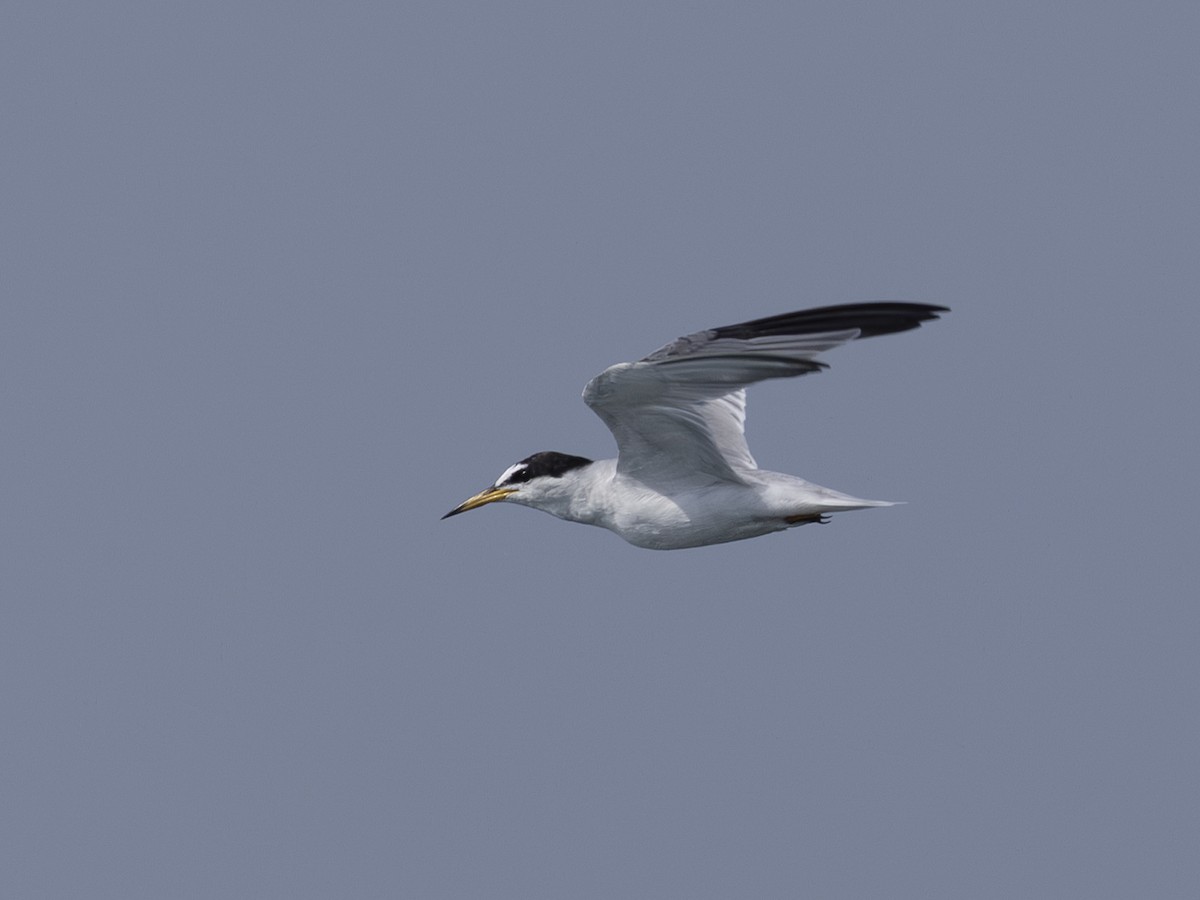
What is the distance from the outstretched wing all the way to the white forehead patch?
1142mm

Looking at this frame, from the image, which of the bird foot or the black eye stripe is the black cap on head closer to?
the black eye stripe

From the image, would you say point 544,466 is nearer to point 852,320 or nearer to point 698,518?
point 698,518

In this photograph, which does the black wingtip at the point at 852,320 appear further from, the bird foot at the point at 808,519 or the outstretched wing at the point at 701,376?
the bird foot at the point at 808,519

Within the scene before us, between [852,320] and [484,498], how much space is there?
3833mm

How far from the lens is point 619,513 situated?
38.5 feet

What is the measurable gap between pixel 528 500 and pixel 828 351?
138 inches

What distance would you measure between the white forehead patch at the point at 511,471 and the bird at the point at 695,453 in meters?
0.01

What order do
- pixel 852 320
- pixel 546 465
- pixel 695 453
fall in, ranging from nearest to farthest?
pixel 852 320 < pixel 695 453 < pixel 546 465

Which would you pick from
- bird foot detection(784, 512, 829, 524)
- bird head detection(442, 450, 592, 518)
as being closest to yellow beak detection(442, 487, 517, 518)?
bird head detection(442, 450, 592, 518)

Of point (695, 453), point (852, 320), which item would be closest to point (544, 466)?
point (695, 453)

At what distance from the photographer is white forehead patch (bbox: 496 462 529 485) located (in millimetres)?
12484

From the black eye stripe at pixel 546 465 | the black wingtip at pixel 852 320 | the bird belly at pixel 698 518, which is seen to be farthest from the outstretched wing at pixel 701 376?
the black eye stripe at pixel 546 465

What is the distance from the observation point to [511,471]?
495 inches

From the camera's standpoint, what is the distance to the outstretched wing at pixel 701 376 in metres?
9.97
